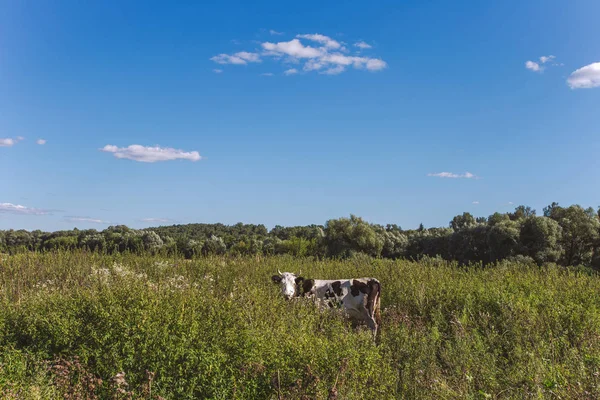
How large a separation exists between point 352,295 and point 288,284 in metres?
1.41

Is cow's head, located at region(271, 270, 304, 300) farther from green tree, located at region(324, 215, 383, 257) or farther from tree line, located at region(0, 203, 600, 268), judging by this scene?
green tree, located at region(324, 215, 383, 257)

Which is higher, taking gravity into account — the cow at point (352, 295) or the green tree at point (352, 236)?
the green tree at point (352, 236)

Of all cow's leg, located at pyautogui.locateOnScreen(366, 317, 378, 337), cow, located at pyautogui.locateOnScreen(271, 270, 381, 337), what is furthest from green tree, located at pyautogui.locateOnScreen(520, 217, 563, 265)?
cow's leg, located at pyautogui.locateOnScreen(366, 317, 378, 337)

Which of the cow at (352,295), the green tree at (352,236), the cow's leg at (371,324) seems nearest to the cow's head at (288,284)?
the cow at (352,295)

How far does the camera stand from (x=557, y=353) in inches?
267

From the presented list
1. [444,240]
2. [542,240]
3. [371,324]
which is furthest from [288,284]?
[444,240]

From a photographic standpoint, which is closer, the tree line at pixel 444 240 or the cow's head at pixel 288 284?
the cow's head at pixel 288 284

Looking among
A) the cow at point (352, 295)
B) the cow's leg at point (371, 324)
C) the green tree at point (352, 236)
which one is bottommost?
the cow's leg at point (371, 324)

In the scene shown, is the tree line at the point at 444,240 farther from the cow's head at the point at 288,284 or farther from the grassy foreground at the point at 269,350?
the grassy foreground at the point at 269,350

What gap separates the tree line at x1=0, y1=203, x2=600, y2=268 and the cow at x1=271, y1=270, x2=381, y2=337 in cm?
1136

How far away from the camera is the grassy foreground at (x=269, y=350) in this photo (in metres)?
5.17

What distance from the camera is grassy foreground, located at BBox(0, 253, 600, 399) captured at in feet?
17.0

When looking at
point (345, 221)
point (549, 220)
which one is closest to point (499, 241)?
point (549, 220)

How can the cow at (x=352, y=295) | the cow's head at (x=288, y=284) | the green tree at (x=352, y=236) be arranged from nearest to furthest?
1. the cow at (x=352, y=295)
2. the cow's head at (x=288, y=284)
3. the green tree at (x=352, y=236)
